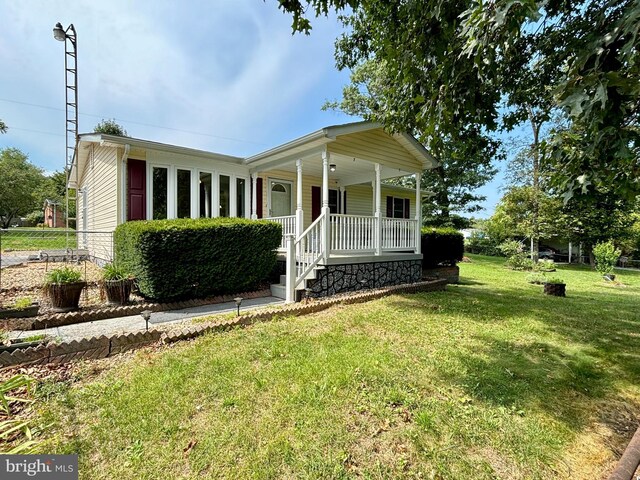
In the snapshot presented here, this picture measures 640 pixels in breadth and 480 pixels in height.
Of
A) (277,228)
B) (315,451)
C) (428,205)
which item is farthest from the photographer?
(428,205)

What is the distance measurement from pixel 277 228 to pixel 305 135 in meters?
2.34

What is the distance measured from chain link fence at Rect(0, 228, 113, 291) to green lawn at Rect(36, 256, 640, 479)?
4.03 m

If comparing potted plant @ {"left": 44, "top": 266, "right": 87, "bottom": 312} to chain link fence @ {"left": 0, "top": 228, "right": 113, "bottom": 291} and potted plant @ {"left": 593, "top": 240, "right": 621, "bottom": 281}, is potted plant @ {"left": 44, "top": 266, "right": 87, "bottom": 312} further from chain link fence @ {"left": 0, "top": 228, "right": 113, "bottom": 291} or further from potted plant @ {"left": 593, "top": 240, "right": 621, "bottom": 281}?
potted plant @ {"left": 593, "top": 240, "right": 621, "bottom": 281}

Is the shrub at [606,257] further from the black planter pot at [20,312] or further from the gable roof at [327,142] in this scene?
the black planter pot at [20,312]

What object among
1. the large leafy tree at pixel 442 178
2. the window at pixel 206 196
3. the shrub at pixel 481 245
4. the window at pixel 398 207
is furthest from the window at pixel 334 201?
the shrub at pixel 481 245

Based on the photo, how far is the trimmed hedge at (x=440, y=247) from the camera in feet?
35.8

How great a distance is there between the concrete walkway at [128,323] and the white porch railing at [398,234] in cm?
385

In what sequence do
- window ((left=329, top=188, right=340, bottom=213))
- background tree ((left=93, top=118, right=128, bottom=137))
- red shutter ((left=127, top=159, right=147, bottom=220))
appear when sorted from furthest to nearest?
background tree ((left=93, top=118, right=128, bottom=137)) < window ((left=329, top=188, right=340, bottom=213)) < red shutter ((left=127, top=159, right=147, bottom=220))

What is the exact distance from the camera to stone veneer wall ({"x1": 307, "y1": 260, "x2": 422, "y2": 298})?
271 inches

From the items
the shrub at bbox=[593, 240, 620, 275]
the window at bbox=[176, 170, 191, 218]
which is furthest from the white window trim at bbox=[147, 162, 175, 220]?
the shrub at bbox=[593, 240, 620, 275]

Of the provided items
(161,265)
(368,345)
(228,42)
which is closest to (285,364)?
(368,345)

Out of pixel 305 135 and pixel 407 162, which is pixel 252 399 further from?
pixel 407 162

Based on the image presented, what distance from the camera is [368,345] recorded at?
4039 mm

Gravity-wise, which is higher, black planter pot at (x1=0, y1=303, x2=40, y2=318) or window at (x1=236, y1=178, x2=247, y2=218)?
window at (x1=236, y1=178, x2=247, y2=218)
